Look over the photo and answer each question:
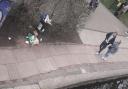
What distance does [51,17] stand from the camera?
15547 mm

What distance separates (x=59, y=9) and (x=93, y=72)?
11.0 feet

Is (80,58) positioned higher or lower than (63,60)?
lower

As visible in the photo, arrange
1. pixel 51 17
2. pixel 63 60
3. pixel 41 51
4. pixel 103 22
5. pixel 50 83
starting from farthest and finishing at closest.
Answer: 1. pixel 103 22
2. pixel 51 17
3. pixel 63 60
4. pixel 41 51
5. pixel 50 83

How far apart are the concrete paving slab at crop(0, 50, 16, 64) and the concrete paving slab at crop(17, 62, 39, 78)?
36cm

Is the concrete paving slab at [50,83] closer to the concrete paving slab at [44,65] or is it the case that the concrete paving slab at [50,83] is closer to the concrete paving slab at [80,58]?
the concrete paving slab at [44,65]

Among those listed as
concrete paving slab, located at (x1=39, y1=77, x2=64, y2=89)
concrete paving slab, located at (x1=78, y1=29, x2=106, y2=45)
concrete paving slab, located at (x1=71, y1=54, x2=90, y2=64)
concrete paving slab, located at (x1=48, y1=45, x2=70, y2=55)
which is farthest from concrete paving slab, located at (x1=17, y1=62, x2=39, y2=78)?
concrete paving slab, located at (x1=78, y1=29, x2=106, y2=45)

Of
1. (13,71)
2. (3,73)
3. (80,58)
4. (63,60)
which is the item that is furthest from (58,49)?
(3,73)

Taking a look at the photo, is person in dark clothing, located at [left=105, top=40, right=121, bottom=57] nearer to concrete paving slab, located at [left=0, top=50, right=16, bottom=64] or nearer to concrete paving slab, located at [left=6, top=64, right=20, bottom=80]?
concrete paving slab, located at [left=0, top=50, right=16, bottom=64]

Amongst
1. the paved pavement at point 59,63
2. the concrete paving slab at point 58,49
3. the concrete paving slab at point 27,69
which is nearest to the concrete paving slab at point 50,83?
the paved pavement at point 59,63

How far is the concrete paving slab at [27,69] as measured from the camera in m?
12.7

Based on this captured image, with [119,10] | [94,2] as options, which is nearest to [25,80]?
[94,2]

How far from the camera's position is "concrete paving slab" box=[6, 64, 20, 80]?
12305 mm

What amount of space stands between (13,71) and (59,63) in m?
2.60

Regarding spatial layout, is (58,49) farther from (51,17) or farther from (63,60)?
(51,17)
